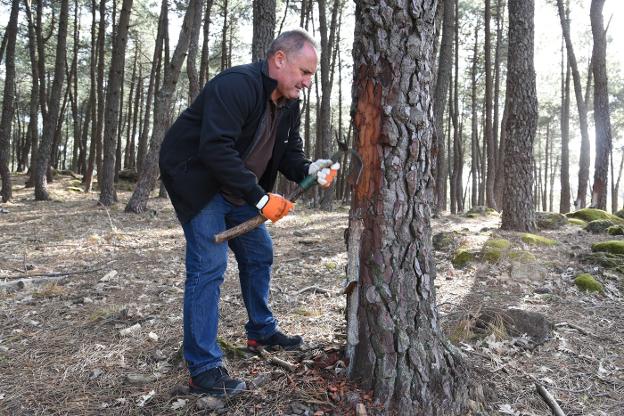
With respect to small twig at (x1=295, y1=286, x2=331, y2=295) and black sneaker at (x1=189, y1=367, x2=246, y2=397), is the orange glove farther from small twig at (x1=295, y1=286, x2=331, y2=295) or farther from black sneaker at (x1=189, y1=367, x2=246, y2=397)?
small twig at (x1=295, y1=286, x2=331, y2=295)

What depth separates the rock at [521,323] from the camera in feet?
→ 11.7

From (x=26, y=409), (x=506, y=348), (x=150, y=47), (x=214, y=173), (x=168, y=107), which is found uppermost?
(x=150, y=47)

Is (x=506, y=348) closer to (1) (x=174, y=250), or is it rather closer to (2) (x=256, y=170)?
(2) (x=256, y=170)

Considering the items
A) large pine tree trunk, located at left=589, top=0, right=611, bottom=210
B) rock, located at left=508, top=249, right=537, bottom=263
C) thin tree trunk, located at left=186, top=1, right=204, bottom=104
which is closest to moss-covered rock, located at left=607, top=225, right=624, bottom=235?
rock, located at left=508, top=249, right=537, bottom=263

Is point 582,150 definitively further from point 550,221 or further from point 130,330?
point 130,330

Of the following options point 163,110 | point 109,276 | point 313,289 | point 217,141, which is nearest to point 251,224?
point 217,141

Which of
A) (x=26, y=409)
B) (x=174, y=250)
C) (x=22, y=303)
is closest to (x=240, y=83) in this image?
(x=26, y=409)

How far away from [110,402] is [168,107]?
30.2ft

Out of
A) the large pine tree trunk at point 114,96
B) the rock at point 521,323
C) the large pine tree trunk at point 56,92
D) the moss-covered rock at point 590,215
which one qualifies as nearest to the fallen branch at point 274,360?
the rock at point 521,323

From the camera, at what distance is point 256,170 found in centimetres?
301

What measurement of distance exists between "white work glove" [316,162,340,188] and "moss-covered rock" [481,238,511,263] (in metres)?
3.53

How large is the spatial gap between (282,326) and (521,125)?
5.96m

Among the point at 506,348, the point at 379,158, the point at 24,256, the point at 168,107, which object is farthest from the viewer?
the point at 168,107

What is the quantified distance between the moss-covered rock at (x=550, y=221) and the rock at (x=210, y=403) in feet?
24.9
